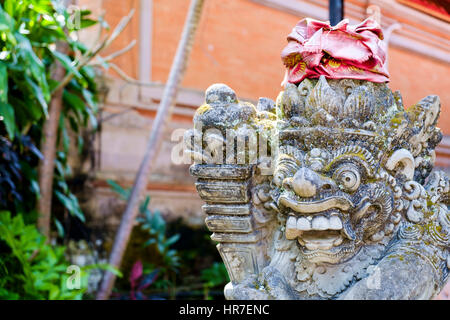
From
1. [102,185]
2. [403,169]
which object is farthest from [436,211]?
[102,185]

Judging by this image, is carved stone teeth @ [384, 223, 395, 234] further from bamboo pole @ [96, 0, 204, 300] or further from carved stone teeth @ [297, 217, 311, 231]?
bamboo pole @ [96, 0, 204, 300]

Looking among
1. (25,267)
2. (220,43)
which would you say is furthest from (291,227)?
(220,43)

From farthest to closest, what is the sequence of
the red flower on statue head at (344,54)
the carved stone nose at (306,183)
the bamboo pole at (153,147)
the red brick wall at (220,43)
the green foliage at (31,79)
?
the red brick wall at (220,43) < the bamboo pole at (153,147) < the green foliage at (31,79) < the red flower on statue head at (344,54) < the carved stone nose at (306,183)

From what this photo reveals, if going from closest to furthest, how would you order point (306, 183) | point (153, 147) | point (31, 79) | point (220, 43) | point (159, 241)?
point (306, 183) → point (31, 79) → point (153, 147) → point (159, 241) → point (220, 43)

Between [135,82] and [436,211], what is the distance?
2.77 m

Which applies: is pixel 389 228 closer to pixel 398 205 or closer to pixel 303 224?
pixel 398 205

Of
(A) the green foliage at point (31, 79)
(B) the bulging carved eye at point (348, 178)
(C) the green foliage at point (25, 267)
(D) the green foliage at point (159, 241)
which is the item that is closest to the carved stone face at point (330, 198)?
(B) the bulging carved eye at point (348, 178)

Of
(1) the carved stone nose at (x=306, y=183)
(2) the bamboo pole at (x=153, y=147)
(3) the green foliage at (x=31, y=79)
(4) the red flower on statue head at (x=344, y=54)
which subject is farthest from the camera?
(2) the bamboo pole at (x=153, y=147)

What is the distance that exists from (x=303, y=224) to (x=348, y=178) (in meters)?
0.16

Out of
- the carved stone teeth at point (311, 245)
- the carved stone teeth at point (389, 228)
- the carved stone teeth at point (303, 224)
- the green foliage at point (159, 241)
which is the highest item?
the carved stone teeth at point (303, 224)

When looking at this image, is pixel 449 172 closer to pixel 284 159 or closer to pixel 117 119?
pixel 284 159

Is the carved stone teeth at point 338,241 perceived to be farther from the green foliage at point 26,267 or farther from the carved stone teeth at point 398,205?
the green foliage at point 26,267

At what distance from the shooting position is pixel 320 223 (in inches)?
46.4

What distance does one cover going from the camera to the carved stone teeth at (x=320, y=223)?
1.18 meters
